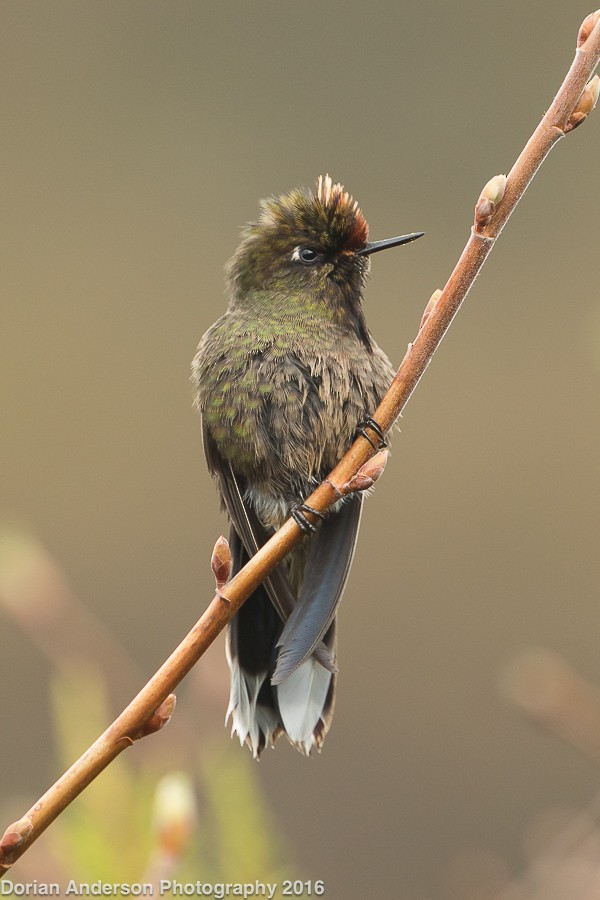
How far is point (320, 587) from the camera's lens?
2.25m

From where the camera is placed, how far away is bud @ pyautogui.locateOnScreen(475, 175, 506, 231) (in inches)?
60.4

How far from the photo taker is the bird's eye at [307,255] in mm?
2535

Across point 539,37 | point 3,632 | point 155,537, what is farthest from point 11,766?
point 539,37

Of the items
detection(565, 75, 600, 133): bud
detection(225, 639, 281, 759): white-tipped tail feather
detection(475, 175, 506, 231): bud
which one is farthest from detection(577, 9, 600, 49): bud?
detection(225, 639, 281, 759): white-tipped tail feather

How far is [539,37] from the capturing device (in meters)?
8.95

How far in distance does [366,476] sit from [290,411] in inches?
28.9

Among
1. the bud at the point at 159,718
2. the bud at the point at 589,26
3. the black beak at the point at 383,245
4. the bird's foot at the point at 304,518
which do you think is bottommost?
the bud at the point at 159,718

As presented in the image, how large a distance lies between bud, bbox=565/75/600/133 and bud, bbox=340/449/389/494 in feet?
1.72

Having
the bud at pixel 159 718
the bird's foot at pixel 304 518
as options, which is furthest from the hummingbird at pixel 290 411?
the bud at pixel 159 718

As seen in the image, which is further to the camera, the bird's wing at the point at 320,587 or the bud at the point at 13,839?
the bird's wing at the point at 320,587

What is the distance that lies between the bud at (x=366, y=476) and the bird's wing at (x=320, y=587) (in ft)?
1.38

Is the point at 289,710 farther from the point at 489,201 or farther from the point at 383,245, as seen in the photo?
the point at 489,201

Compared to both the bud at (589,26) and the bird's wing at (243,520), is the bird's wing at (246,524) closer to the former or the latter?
the bird's wing at (243,520)

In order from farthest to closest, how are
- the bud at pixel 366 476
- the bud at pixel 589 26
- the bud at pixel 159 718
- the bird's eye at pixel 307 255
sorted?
the bird's eye at pixel 307 255, the bud at pixel 366 476, the bud at pixel 589 26, the bud at pixel 159 718
